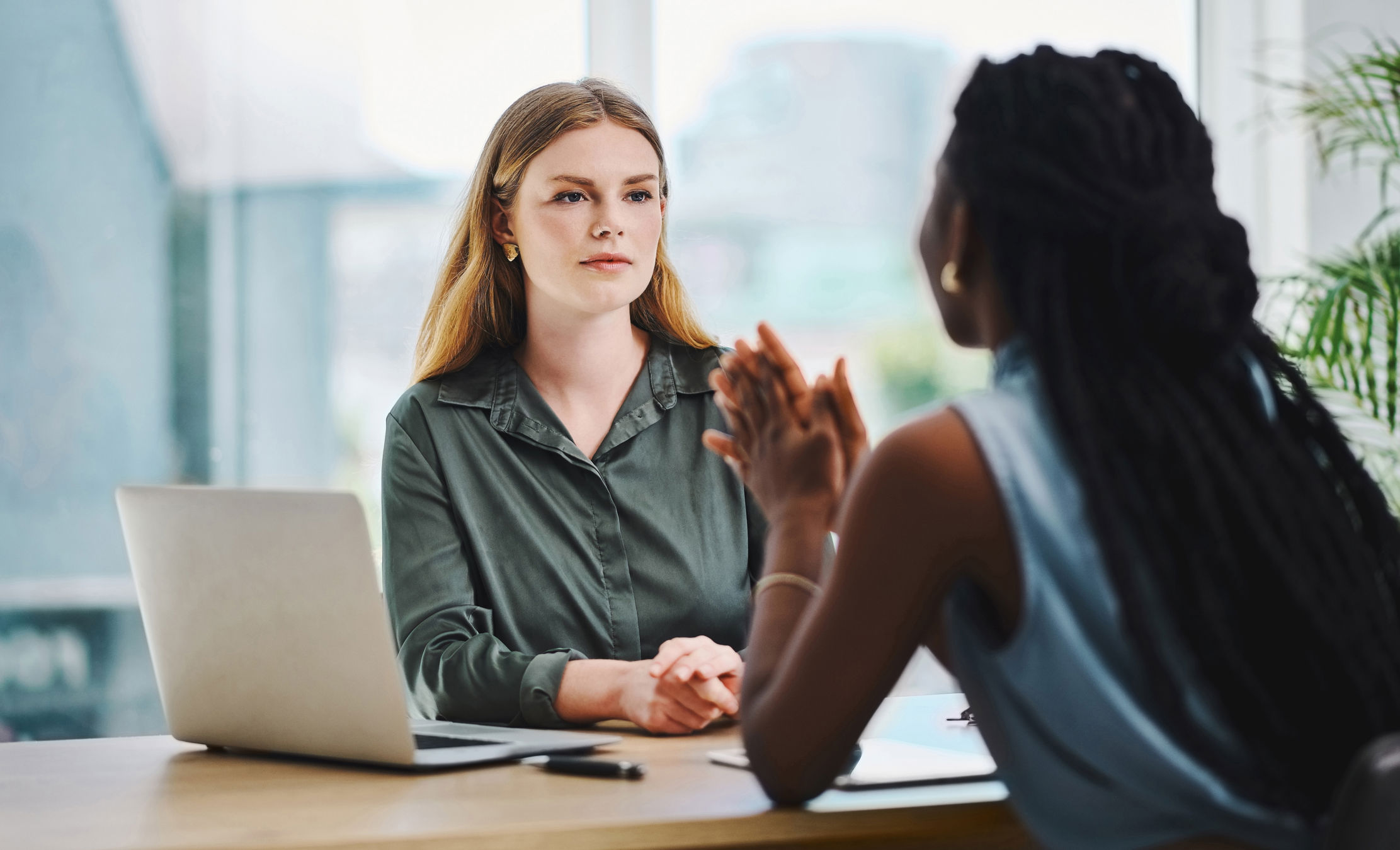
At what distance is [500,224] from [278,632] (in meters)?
0.83

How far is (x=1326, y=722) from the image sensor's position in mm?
820

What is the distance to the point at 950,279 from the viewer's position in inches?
38.7

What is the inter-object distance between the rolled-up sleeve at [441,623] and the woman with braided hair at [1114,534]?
1.75 feet

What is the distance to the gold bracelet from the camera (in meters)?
1.02

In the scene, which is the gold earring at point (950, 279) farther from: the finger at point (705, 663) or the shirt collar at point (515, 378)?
the shirt collar at point (515, 378)

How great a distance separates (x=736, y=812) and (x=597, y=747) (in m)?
0.31

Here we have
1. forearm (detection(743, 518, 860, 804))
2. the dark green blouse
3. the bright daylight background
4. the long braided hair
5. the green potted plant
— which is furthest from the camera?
the bright daylight background

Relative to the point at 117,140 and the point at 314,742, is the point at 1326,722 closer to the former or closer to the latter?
the point at 314,742

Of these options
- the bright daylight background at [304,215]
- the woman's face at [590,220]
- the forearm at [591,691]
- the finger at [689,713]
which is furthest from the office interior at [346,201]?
the finger at [689,713]

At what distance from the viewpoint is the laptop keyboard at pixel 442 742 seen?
1216 millimetres

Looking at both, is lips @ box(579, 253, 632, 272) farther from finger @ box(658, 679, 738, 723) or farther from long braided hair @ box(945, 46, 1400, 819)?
long braided hair @ box(945, 46, 1400, 819)

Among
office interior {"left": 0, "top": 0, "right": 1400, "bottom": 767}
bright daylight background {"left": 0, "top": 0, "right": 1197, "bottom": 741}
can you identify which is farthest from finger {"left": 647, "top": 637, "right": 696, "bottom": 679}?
bright daylight background {"left": 0, "top": 0, "right": 1197, "bottom": 741}

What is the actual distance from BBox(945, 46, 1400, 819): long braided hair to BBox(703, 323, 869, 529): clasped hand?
20cm

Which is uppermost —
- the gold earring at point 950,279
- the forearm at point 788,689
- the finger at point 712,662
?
the gold earring at point 950,279
